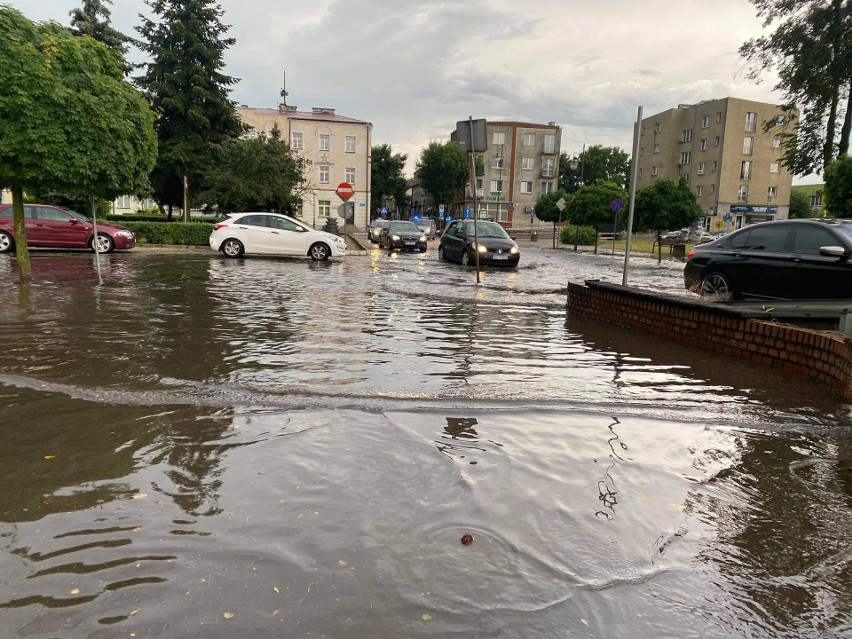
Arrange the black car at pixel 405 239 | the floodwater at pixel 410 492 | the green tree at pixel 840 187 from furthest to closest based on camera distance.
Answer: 1. the black car at pixel 405 239
2. the green tree at pixel 840 187
3. the floodwater at pixel 410 492

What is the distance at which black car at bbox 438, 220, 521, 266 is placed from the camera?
772 inches

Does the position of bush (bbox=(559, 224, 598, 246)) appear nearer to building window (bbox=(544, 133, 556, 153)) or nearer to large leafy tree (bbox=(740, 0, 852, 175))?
large leafy tree (bbox=(740, 0, 852, 175))

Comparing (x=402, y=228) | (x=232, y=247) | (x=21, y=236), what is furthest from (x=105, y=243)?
(x=402, y=228)

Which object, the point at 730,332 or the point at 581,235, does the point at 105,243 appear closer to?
the point at 730,332

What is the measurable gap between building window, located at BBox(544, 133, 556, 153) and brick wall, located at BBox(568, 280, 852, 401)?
7775cm

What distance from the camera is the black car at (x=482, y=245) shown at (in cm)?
1961

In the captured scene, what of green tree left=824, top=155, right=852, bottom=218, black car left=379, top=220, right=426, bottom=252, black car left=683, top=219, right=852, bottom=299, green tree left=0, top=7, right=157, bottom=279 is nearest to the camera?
black car left=683, top=219, right=852, bottom=299

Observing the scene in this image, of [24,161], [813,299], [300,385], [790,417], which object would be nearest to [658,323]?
[813,299]

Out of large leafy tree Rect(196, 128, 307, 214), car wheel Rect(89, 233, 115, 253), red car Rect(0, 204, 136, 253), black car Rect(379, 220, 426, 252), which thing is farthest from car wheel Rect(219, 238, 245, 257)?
large leafy tree Rect(196, 128, 307, 214)

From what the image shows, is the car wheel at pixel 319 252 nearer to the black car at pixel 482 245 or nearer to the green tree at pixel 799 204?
the black car at pixel 482 245

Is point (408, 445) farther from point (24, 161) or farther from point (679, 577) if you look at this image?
point (24, 161)

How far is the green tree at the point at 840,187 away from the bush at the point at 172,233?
70.1 feet

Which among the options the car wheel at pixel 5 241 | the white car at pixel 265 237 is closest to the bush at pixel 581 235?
the white car at pixel 265 237

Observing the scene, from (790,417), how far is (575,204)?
1529 inches
